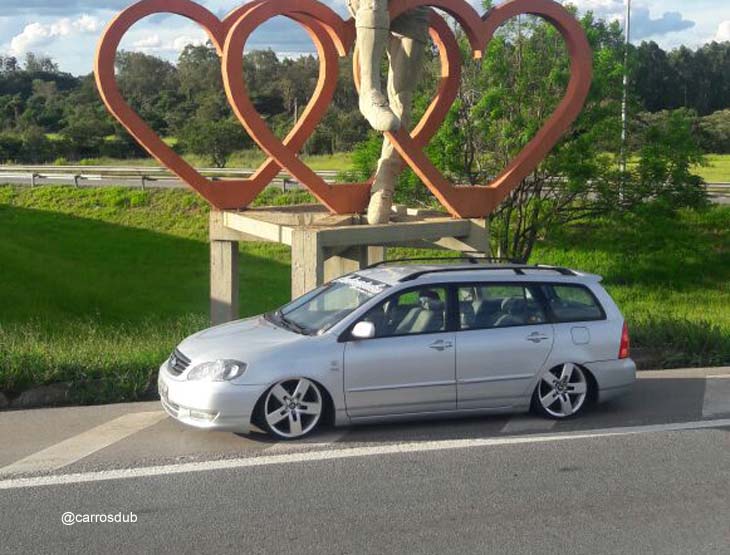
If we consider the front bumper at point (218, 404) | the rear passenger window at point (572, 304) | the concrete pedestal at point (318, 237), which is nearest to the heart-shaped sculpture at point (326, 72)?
the concrete pedestal at point (318, 237)

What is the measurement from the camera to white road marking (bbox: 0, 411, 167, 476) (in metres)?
7.23

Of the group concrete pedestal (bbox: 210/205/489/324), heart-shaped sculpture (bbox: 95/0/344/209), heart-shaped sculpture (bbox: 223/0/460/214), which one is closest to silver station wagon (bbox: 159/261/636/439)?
concrete pedestal (bbox: 210/205/489/324)

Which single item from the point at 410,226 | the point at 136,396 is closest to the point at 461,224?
the point at 410,226

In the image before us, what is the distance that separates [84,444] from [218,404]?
113 cm

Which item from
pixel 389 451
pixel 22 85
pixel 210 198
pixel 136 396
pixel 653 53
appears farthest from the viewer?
pixel 22 85

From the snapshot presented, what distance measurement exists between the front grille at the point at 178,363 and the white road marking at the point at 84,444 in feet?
1.90

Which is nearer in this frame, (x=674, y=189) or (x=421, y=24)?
(x=421, y=24)

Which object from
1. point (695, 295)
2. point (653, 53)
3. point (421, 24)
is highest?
point (653, 53)

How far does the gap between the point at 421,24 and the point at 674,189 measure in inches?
541

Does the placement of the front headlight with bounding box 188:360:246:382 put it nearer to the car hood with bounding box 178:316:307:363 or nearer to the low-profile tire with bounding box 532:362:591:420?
the car hood with bounding box 178:316:307:363

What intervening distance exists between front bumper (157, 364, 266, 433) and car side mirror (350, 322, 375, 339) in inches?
34.2

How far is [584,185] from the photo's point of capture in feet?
81.2

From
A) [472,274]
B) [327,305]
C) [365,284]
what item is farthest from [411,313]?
[327,305]

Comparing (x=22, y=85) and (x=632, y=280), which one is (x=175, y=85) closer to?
(x=22, y=85)
